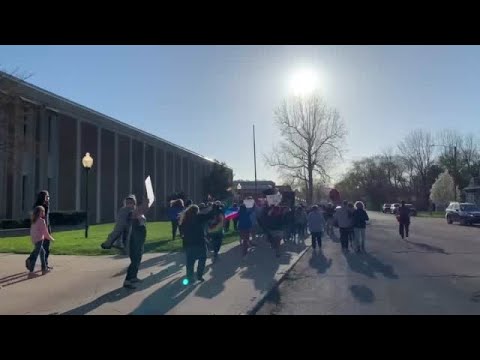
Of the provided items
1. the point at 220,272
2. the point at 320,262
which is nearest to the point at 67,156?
the point at 320,262

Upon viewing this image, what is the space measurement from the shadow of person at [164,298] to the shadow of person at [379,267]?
4.64 meters

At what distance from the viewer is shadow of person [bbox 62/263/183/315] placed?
295 inches

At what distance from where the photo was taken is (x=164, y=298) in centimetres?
841

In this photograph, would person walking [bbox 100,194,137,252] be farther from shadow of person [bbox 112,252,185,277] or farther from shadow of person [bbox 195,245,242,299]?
shadow of person [bbox 112,252,185,277]

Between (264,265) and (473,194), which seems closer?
(264,265)

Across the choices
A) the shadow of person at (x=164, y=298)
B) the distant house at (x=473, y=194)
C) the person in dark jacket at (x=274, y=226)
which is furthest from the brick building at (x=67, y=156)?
the distant house at (x=473, y=194)

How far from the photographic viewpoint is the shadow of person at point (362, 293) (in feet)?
28.1

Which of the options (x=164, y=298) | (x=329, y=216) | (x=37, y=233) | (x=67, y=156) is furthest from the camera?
(x=67, y=156)

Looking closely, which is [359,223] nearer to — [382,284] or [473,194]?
[382,284]

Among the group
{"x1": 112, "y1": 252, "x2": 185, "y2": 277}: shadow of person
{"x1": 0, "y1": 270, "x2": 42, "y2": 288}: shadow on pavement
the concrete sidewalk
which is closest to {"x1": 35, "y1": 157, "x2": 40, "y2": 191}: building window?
the concrete sidewalk

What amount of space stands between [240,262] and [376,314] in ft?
21.3

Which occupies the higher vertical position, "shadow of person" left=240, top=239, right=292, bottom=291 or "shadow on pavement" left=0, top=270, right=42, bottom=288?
"shadow on pavement" left=0, top=270, right=42, bottom=288

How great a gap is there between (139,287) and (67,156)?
3045 cm
